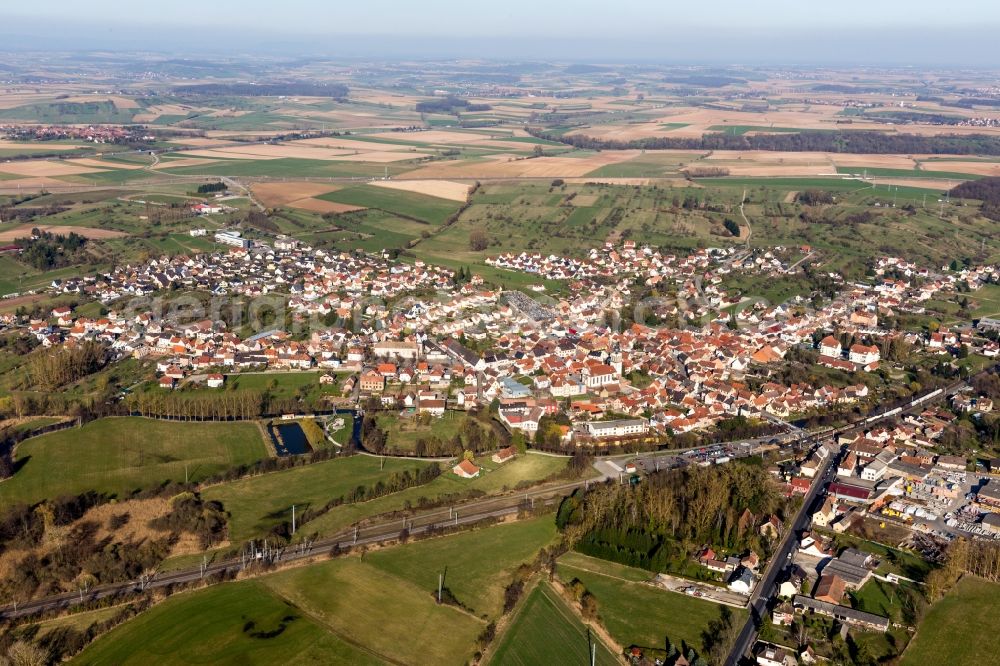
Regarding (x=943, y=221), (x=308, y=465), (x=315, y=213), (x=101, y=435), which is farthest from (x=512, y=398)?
(x=943, y=221)

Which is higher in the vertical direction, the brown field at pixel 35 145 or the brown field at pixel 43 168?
the brown field at pixel 35 145

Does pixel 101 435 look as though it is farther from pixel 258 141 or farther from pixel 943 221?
pixel 258 141

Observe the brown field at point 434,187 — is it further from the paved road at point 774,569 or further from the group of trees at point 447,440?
the paved road at point 774,569

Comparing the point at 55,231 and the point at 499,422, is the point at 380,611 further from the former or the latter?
the point at 55,231

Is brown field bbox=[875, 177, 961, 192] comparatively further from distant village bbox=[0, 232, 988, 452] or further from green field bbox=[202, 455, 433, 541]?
green field bbox=[202, 455, 433, 541]

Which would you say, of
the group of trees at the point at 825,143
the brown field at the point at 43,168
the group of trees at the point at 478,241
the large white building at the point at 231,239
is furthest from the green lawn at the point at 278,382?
the group of trees at the point at 825,143

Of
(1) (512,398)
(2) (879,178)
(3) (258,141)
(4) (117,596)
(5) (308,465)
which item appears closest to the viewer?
(4) (117,596)

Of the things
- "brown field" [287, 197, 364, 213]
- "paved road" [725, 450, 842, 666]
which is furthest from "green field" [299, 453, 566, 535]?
"brown field" [287, 197, 364, 213]
